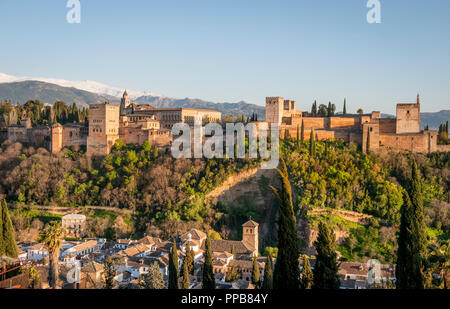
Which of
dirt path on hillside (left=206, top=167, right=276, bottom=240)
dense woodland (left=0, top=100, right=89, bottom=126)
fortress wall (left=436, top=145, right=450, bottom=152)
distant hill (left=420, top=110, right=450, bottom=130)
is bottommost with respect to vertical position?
dirt path on hillside (left=206, top=167, right=276, bottom=240)

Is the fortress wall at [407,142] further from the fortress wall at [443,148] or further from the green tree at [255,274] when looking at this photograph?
the green tree at [255,274]

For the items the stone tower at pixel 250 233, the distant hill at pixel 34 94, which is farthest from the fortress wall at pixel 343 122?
the distant hill at pixel 34 94

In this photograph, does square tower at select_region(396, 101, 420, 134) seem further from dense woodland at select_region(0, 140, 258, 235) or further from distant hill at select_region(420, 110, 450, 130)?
distant hill at select_region(420, 110, 450, 130)

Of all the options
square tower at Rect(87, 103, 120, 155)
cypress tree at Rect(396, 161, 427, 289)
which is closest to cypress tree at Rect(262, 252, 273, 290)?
cypress tree at Rect(396, 161, 427, 289)

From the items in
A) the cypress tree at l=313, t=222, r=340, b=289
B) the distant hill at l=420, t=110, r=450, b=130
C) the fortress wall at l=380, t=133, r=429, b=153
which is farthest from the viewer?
the distant hill at l=420, t=110, r=450, b=130

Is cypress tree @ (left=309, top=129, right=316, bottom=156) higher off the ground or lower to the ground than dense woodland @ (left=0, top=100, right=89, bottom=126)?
lower

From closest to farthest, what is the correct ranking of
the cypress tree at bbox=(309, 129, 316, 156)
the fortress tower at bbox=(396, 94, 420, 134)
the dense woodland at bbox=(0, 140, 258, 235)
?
1. the dense woodland at bbox=(0, 140, 258, 235)
2. the cypress tree at bbox=(309, 129, 316, 156)
3. the fortress tower at bbox=(396, 94, 420, 134)
